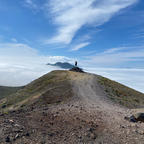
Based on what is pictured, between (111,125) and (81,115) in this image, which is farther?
(81,115)

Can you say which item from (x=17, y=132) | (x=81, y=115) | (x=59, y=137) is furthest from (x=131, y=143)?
(x=17, y=132)

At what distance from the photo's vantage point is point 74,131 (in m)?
13.2

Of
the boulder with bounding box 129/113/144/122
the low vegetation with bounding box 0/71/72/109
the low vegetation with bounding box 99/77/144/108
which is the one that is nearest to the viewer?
the boulder with bounding box 129/113/144/122

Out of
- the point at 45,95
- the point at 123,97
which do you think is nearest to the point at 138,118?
the point at 45,95

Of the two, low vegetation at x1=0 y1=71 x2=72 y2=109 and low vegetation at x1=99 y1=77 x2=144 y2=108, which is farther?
low vegetation at x1=99 y1=77 x2=144 y2=108

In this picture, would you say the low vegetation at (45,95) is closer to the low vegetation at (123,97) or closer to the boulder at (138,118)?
the low vegetation at (123,97)

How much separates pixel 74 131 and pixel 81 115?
15.3 feet

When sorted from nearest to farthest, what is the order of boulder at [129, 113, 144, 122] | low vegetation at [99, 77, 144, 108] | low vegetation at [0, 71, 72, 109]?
boulder at [129, 113, 144, 122], low vegetation at [0, 71, 72, 109], low vegetation at [99, 77, 144, 108]

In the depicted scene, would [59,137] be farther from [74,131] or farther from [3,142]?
[3,142]

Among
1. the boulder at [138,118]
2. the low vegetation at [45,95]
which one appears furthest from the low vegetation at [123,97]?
the boulder at [138,118]

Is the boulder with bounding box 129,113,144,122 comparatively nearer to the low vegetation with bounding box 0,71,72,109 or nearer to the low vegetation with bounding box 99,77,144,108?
the low vegetation with bounding box 0,71,72,109

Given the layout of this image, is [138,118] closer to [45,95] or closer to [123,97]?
[45,95]

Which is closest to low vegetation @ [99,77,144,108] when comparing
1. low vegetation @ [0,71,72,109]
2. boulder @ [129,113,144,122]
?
low vegetation @ [0,71,72,109]

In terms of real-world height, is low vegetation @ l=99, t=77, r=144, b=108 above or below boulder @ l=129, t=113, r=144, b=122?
above
